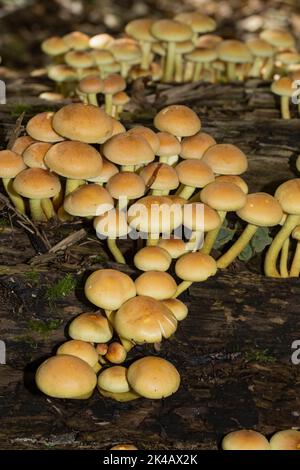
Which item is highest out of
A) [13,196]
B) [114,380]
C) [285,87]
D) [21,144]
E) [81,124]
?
[81,124]

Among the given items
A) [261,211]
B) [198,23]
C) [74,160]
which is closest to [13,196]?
[74,160]

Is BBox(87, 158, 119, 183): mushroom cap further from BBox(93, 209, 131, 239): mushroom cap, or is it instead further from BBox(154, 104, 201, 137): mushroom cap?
BBox(154, 104, 201, 137): mushroom cap

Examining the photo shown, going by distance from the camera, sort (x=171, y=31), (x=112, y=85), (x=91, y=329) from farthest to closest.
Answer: (x=171, y=31) < (x=112, y=85) < (x=91, y=329)

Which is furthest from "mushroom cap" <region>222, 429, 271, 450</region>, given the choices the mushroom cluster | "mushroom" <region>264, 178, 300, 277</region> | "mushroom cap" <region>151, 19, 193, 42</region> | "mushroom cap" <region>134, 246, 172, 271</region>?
"mushroom cap" <region>151, 19, 193, 42</region>

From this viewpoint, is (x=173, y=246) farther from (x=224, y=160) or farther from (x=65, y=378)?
(x=65, y=378)

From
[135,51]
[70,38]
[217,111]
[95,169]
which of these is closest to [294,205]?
[95,169]
